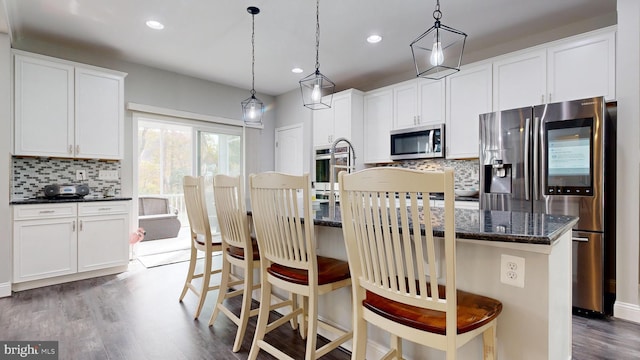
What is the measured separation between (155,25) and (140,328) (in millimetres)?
2817

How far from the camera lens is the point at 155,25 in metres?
3.21

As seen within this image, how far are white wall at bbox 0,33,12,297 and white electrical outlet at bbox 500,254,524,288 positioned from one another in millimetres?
4106

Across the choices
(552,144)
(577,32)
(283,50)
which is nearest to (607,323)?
(552,144)

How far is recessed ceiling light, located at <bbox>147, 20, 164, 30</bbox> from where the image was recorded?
315cm

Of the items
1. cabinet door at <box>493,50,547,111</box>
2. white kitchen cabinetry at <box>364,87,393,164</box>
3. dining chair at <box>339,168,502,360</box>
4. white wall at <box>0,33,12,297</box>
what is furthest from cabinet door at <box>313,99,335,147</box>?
dining chair at <box>339,168,502,360</box>

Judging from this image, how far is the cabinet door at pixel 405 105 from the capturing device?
418cm

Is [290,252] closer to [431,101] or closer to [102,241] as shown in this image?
[102,241]

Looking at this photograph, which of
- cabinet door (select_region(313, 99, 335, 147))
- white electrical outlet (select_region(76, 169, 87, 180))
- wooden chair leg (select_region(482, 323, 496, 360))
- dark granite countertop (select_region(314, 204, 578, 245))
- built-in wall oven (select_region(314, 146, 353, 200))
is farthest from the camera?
cabinet door (select_region(313, 99, 335, 147))

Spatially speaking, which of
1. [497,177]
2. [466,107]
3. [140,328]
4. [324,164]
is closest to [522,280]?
[497,177]

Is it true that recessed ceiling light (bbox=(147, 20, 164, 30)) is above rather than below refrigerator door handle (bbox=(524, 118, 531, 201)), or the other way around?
above

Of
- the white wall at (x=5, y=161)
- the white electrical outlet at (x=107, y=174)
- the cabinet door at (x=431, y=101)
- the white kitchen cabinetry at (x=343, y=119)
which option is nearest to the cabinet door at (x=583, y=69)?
the cabinet door at (x=431, y=101)

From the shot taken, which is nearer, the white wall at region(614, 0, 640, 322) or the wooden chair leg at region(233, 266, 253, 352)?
the wooden chair leg at region(233, 266, 253, 352)

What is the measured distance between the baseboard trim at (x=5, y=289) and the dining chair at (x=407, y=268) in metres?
3.55

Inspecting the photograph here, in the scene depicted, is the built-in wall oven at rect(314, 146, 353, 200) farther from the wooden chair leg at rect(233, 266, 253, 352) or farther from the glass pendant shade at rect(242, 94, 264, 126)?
the wooden chair leg at rect(233, 266, 253, 352)
